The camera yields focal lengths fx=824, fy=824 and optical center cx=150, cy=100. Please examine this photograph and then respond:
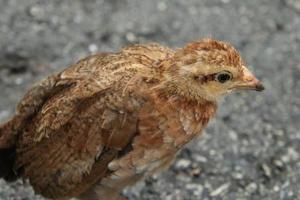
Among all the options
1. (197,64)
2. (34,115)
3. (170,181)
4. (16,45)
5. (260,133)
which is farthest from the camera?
(16,45)

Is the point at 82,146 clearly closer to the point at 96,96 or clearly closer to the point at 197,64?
the point at 96,96

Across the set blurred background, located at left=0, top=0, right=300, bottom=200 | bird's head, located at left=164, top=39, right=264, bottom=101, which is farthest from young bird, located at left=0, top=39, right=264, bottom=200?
blurred background, located at left=0, top=0, right=300, bottom=200

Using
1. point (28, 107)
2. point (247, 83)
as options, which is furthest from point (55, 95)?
point (247, 83)

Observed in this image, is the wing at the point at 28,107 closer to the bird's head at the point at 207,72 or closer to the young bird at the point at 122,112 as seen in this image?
the young bird at the point at 122,112

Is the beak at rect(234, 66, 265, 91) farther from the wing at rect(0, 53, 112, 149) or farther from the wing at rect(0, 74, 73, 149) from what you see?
the wing at rect(0, 74, 73, 149)

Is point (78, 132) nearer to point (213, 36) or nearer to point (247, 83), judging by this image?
point (247, 83)

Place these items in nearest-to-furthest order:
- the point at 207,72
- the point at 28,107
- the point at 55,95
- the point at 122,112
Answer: the point at 207,72
the point at 122,112
the point at 55,95
the point at 28,107

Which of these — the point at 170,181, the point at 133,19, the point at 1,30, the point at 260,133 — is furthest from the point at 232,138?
the point at 1,30
